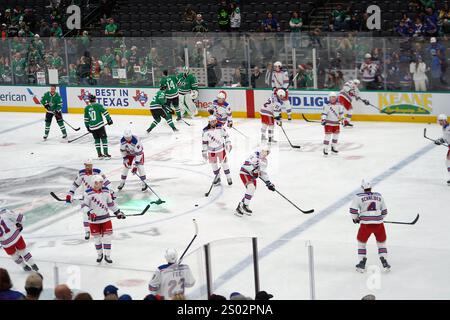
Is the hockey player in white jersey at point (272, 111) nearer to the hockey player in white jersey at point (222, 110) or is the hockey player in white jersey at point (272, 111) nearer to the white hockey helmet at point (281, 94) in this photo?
the white hockey helmet at point (281, 94)

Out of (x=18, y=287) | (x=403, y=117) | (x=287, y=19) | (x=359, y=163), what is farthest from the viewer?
(x=287, y=19)

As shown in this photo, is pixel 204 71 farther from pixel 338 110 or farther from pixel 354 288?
pixel 354 288

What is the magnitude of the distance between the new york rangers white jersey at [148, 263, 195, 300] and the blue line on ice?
216 millimetres

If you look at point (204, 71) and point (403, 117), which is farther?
point (204, 71)

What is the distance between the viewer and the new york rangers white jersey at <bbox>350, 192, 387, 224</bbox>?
37.6 ft

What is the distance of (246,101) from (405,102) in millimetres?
4142

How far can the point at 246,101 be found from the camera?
76.4 feet

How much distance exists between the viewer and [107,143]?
1994 centimetres

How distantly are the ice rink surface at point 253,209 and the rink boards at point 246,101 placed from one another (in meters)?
0.43

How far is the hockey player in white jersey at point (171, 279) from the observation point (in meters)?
9.07

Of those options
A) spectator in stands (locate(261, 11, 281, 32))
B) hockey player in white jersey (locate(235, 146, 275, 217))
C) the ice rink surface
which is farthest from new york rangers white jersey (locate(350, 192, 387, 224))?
spectator in stands (locate(261, 11, 281, 32))

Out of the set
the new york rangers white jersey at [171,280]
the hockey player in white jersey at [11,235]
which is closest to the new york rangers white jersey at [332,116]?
the hockey player in white jersey at [11,235]
